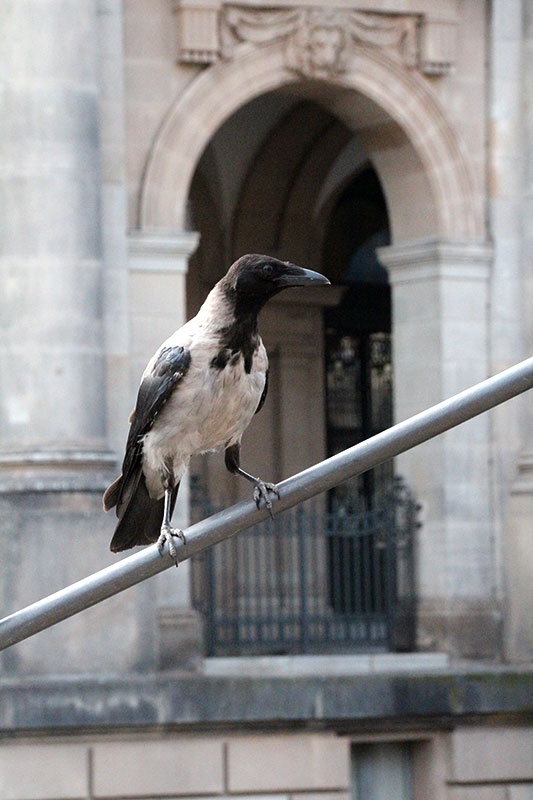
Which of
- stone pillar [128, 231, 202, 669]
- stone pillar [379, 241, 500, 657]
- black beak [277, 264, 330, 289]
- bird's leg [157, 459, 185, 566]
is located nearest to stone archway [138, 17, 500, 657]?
stone pillar [379, 241, 500, 657]

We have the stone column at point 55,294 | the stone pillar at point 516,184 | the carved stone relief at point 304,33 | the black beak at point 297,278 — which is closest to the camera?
the black beak at point 297,278

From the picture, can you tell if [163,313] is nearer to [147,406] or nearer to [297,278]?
[147,406]

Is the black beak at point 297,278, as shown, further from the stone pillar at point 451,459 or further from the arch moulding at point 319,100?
the stone pillar at point 451,459

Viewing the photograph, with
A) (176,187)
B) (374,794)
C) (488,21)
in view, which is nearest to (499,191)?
(488,21)

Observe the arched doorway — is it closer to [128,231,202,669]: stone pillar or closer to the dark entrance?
the dark entrance

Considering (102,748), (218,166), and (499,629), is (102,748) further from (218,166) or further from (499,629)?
(218,166)

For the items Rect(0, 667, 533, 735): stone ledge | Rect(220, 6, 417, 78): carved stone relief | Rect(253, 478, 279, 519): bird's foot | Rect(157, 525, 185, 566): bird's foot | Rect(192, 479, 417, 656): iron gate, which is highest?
Rect(220, 6, 417, 78): carved stone relief

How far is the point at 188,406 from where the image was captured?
7.94 m

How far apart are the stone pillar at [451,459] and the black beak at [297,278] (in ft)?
43.6

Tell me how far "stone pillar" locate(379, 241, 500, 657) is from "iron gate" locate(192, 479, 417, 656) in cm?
20

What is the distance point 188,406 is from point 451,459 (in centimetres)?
1249

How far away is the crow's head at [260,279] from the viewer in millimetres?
6887

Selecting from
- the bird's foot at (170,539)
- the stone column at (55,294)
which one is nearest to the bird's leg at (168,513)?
the bird's foot at (170,539)

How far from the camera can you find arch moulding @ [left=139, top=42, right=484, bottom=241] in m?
19.3
